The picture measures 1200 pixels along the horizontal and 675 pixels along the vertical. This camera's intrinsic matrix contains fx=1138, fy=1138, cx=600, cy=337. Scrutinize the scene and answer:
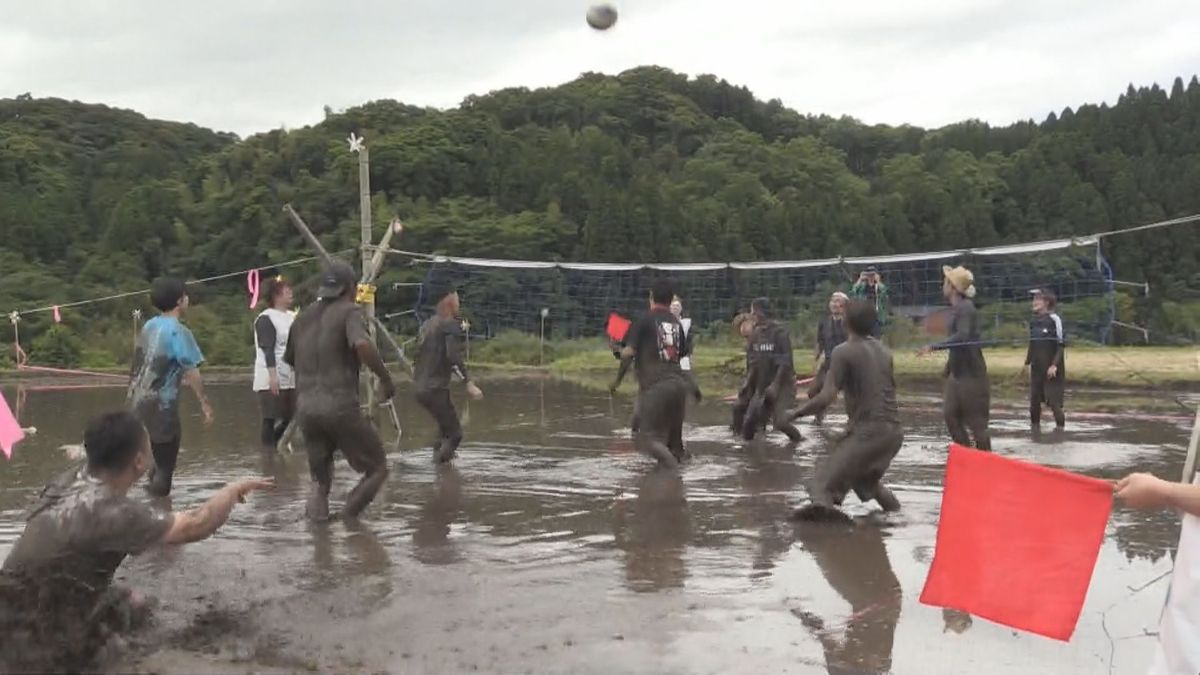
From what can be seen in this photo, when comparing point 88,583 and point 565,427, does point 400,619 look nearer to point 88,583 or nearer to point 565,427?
point 88,583

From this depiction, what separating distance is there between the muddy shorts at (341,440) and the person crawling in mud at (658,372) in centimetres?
284

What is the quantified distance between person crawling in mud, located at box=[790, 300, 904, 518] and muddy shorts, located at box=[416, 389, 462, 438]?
4214mm

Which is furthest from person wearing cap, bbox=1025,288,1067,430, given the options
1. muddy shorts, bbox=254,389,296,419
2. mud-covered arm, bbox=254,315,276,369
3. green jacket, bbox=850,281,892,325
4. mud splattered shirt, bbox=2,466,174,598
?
mud splattered shirt, bbox=2,466,174,598

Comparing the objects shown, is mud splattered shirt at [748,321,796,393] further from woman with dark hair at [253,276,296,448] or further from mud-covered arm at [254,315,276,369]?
mud-covered arm at [254,315,276,369]

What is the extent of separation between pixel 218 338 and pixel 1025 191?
3673 centimetres

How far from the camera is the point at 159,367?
27.3 ft

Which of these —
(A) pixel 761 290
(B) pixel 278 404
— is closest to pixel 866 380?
(B) pixel 278 404

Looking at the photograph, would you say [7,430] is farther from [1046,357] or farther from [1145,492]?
[1046,357]

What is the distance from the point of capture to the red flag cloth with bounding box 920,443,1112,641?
445 centimetres

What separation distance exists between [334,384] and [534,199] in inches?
1685

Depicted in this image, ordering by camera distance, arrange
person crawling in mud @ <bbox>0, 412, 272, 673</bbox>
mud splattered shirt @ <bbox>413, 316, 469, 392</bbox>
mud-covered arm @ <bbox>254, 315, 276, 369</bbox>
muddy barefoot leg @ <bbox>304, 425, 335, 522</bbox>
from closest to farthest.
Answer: person crawling in mud @ <bbox>0, 412, 272, 673</bbox>, muddy barefoot leg @ <bbox>304, 425, 335, 522</bbox>, mud splattered shirt @ <bbox>413, 316, 469, 392</bbox>, mud-covered arm @ <bbox>254, 315, 276, 369</bbox>

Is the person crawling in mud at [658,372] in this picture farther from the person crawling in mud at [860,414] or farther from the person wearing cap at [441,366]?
the person crawling in mud at [860,414]

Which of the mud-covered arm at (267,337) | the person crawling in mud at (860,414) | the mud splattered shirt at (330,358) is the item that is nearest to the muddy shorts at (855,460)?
the person crawling in mud at (860,414)

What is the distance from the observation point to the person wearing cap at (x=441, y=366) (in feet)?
36.6
